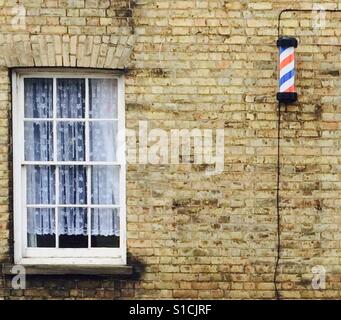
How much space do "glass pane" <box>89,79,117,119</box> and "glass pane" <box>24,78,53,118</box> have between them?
16.9 inches

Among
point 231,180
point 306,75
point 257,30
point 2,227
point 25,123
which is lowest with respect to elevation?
point 2,227

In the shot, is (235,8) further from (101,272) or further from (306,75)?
(101,272)

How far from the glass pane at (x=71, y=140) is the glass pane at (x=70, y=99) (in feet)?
0.34

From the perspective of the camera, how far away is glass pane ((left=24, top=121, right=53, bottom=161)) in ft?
21.3

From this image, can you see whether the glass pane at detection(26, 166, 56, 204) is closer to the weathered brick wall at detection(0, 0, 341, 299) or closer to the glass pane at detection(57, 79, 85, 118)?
the weathered brick wall at detection(0, 0, 341, 299)

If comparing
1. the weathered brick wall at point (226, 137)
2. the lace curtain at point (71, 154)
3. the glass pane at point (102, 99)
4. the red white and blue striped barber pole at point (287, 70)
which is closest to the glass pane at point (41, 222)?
the lace curtain at point (71, 154)

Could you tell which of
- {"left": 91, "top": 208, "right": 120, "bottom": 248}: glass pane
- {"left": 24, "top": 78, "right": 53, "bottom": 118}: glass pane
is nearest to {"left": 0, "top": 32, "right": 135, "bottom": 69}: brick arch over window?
{"left": 24, "top": 78, "right": 53, "bottom": 118}: glass pane

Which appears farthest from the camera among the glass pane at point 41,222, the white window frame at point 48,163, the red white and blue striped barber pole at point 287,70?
the glass pane at point 41,222

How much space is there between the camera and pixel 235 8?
631cm

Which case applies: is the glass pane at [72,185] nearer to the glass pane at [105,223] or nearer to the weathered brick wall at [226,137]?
the glass pane at [105,223]

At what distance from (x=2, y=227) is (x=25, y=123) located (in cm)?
109

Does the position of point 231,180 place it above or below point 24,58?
below

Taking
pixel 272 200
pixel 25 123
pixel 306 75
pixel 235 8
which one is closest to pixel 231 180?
pixel 272 200

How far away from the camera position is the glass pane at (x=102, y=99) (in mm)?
6477
